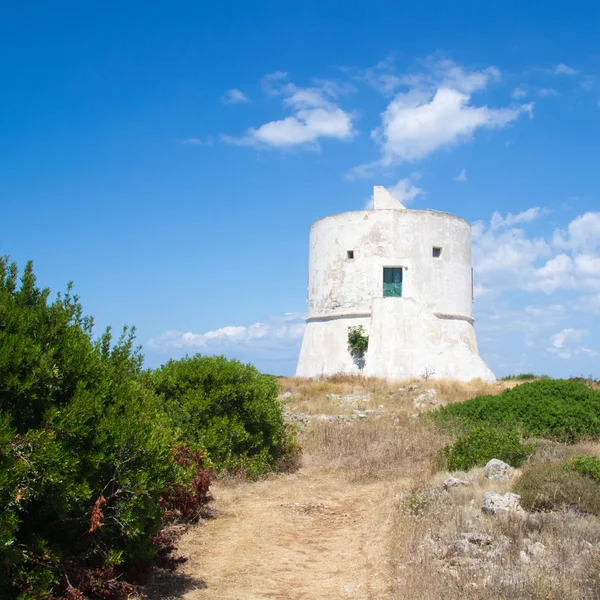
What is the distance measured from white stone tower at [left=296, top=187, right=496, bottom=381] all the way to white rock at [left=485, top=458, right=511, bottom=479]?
13.4m

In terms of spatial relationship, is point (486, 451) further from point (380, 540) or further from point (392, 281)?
point (392, 281)

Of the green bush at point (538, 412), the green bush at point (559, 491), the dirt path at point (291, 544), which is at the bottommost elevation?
the dirt path at point (291, 544)

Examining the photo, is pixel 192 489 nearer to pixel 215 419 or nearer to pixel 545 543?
pixel 215 419

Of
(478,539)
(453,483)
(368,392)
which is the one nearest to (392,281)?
(368,392)

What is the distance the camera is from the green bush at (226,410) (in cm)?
936

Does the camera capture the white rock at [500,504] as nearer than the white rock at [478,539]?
No

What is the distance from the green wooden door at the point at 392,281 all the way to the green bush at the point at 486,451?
13.6 meters

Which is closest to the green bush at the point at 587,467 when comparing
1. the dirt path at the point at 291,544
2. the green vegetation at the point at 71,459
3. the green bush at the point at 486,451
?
the green bush at the point at 486,451

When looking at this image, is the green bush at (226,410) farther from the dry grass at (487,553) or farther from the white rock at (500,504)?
the white rock at (500,504)

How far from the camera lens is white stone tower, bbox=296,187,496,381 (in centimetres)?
2214

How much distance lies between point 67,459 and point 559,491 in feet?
16.8

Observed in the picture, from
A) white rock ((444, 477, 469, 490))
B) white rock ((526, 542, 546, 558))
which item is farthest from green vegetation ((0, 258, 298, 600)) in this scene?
white rock ((444, 477, 469, 490))

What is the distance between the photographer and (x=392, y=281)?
23.1m

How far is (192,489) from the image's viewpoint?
22.7 feet
